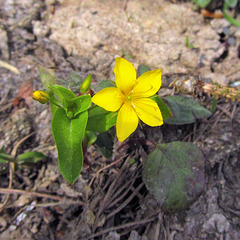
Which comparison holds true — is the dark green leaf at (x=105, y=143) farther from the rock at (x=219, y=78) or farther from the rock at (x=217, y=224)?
the rock at (x=219, y=78)

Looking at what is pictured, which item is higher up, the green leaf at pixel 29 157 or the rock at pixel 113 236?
the green leaf at pixel 29 157

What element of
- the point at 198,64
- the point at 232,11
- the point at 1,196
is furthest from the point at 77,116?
the point at 232,11

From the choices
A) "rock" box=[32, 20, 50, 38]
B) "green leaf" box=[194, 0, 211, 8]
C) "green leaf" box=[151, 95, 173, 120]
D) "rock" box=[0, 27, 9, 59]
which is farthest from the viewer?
"green leaf" box=[194, 0, 211, 8]

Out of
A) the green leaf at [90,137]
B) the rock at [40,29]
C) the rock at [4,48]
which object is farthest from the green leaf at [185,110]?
the rock at [4,48]

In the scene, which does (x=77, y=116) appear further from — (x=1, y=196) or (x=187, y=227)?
(x=187, y=227)

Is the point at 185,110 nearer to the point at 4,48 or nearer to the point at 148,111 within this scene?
the point at 148,111

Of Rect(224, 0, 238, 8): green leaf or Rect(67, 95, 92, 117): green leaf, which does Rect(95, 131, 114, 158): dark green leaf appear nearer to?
Rect(67, 95, 92, 117): green leaf

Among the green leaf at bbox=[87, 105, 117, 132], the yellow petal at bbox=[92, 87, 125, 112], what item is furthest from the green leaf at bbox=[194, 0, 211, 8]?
the green leaf at bbox=[87, 105, 117, 132]
